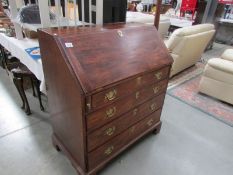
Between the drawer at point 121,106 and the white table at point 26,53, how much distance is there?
2.29 ft

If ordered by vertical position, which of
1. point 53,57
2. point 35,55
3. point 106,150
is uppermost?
point 53,57

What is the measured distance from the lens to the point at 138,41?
137 centimetres

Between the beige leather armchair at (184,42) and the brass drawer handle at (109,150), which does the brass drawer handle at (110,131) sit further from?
the beige leather armchair at (184,42)

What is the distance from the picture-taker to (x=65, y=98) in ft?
3.89

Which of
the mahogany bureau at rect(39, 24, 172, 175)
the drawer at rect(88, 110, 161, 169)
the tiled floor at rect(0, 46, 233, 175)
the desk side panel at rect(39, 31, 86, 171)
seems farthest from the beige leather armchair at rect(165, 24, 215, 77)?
the desk side panel at rect(39, 31, 86, 171)

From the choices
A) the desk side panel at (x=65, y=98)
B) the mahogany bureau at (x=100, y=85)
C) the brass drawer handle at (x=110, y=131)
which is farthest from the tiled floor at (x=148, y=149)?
the brass drawer handle at (x=110, y=131)

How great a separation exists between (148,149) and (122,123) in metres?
0.54

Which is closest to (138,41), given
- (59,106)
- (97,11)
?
(97,11)

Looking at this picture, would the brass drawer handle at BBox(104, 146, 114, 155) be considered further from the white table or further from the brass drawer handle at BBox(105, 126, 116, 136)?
the white table

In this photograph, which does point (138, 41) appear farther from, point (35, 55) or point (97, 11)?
point (35, 55)

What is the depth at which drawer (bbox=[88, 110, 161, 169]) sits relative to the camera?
1338mm

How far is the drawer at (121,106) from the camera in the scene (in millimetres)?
1139

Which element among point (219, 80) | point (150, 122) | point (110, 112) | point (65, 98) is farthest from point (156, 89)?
point (219, 80)

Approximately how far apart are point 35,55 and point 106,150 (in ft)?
3.45
